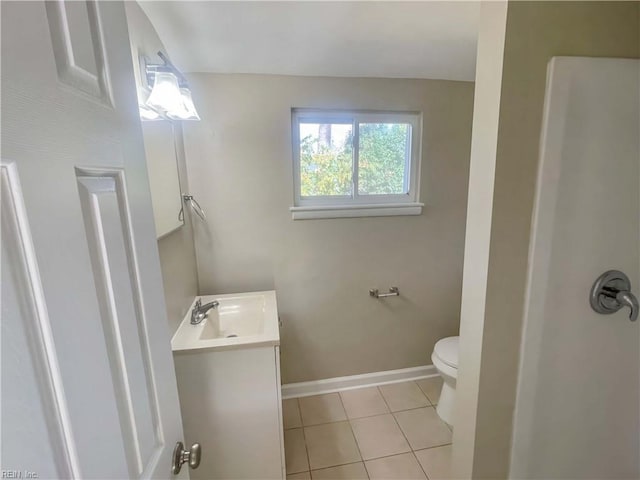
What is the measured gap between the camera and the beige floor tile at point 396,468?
1.55 meters

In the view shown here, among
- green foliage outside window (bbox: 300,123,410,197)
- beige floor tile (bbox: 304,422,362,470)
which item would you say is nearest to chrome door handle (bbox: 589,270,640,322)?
green foliage outside window (bbox: 300,123,410,197)

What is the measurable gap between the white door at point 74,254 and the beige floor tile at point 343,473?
4.04ft

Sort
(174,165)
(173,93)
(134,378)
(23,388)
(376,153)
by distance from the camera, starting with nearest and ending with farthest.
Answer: (23,388), (134,378), (173,93), (174,165), (376,153)

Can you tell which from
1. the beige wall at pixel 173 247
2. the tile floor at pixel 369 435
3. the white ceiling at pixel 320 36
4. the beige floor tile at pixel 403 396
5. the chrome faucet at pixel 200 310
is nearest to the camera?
the beige wall at pixel 173 247

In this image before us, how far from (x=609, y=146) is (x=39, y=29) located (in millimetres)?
1167

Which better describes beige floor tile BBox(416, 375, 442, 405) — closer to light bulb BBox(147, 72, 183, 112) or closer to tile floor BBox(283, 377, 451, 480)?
tile floor BBox(283, 377, 451, 480)

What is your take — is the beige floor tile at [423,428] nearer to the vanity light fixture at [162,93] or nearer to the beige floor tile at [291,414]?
the beige floor tile at [291,414]

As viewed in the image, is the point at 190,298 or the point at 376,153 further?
the point at 376,153

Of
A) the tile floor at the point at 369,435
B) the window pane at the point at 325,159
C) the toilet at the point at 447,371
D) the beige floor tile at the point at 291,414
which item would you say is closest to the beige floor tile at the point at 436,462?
the tile floor at the point at 369,435

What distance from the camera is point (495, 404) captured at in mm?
873

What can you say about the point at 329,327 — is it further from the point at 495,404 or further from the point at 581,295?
the point at 581,295

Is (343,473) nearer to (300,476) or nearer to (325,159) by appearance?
(300,476)

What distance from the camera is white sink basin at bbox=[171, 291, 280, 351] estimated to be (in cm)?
126

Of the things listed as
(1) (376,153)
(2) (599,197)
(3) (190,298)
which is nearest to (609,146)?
(2) (599,197)
